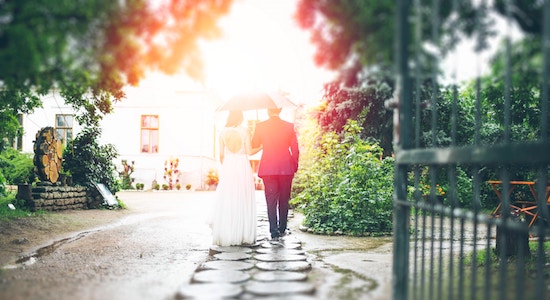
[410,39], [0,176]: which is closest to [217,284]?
[410,39]

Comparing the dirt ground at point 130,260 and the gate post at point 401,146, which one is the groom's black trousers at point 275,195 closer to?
the dirt ground at point 130,260

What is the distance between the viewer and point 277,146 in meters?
6.32

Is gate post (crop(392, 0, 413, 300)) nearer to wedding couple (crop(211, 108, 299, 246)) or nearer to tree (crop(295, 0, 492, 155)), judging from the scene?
tree (crop(295, 0, 492, 155))

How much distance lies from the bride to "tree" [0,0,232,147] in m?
2.45

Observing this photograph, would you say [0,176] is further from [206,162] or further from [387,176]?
[206,162]

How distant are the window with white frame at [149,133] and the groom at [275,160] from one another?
20.3 m

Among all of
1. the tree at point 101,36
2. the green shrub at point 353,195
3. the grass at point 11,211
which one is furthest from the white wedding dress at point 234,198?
the grass at point 11,211

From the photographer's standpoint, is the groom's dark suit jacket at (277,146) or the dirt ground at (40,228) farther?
the groom's dark suit jacket at (277,146)

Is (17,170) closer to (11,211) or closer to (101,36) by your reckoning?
(11,211)

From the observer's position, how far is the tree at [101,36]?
2.95 m

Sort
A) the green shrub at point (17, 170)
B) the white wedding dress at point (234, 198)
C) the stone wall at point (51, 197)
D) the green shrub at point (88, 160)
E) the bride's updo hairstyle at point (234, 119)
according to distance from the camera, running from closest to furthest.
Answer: the white wedding dress at point (234, 198), the bride's updo hairstyle at point (234, 119), the stone wall at point (51, 197), the green shrub at point (17, 170), the green shrub at point (88, 160)

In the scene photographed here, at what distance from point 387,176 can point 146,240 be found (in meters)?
3.75

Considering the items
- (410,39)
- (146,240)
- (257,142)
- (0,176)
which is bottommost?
(146,240)

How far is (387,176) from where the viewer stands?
7.65 metres
